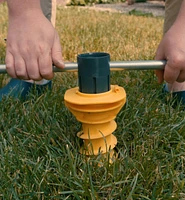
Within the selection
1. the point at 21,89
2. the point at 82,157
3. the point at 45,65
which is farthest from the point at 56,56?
Result: the point at 21,89

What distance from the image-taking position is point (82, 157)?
2.63 feet

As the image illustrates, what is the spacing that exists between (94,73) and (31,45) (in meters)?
0.21

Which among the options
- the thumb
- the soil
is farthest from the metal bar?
the soil

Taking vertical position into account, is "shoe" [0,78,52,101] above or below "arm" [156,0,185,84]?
below

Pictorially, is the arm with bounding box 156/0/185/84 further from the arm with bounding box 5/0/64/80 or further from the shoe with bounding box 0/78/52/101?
the shoe with bounding box 0/78/52/101

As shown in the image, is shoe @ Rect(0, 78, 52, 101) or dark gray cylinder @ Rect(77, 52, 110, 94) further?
shoe @ Rect(0, 78, 52, 101)

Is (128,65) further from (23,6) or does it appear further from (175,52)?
(23,6)

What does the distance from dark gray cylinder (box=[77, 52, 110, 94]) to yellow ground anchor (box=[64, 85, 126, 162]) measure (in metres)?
0.01

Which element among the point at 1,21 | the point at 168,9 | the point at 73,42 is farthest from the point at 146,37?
the point at 1,21

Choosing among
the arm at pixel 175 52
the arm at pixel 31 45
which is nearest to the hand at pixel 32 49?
the arm at pixel 31 45

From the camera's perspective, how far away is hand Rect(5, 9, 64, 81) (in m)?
0.82

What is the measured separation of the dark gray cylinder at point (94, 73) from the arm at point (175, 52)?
0.20m

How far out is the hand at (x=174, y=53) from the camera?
0.85 meters

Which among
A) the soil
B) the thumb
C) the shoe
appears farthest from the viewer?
the soil
